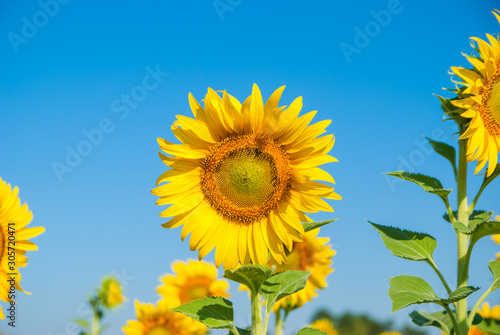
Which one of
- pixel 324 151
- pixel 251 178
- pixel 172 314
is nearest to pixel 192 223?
pixel 251 178

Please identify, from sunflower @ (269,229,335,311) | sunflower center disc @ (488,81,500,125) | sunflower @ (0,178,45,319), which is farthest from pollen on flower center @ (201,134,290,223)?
sunflower @ (269,229,335,311)

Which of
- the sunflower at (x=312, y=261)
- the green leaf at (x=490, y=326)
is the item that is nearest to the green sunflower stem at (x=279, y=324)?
the sunflower at (x=312, y=261)

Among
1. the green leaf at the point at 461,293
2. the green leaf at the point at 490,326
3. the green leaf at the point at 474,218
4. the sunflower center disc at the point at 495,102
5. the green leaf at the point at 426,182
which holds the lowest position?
the green leaf at the point at 490,326

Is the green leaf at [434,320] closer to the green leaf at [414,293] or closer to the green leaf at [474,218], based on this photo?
the green leaf at [414,293]

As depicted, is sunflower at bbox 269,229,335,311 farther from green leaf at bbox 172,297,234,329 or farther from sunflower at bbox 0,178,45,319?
sunflower at bbox 0,178,45,319

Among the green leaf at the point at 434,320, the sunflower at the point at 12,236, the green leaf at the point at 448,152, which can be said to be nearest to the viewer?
the sunflower at the point at 12,236

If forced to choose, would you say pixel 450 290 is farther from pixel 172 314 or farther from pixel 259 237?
pixel 172 314
